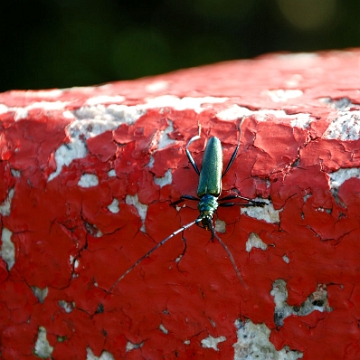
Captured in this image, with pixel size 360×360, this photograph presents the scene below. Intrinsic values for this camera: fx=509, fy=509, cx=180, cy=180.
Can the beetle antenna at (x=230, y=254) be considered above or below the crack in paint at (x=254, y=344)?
above

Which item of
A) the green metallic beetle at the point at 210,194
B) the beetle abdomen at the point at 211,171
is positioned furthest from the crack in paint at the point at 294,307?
the beetle abdomen at the point at 211,171

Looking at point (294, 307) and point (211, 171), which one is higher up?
point (211, 171)

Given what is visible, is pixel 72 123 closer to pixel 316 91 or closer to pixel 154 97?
pixel 154 97

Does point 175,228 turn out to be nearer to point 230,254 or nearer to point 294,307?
point 230,254

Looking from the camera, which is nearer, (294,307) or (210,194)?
(294,307)

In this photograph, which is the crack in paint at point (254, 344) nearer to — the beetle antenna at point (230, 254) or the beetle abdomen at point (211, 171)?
the beetle antenna at point (230, 254)

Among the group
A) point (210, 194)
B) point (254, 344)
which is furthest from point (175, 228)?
point (254, 344)

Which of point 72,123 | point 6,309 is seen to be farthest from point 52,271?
point 72,123

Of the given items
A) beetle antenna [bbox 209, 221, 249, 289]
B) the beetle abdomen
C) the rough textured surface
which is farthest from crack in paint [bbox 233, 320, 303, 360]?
the beetle abdomen
